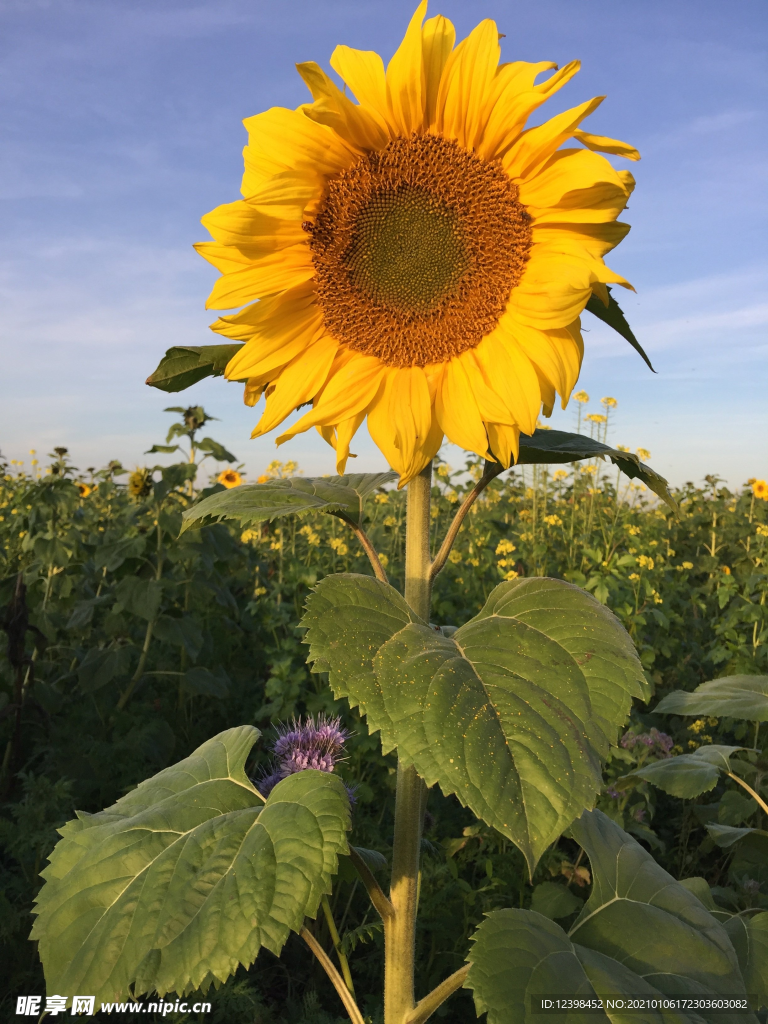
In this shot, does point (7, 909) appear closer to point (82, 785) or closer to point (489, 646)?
point (82, 785)

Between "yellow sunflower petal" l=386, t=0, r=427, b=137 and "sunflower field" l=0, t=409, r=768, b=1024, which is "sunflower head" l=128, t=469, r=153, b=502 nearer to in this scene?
"sunflower field" l=0, t=409, r=768, b=1024

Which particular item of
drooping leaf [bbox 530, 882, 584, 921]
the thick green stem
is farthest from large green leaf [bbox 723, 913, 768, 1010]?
the thick green stem

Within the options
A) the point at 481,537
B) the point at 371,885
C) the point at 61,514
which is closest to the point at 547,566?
the point at 481,537

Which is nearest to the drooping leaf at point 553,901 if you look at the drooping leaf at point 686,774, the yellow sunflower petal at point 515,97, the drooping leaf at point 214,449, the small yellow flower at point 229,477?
the drooping leaf at point 686,774

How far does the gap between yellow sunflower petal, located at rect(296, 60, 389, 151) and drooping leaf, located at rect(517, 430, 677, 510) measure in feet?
2.02

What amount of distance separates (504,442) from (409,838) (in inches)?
29.4

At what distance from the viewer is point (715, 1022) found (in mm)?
1233

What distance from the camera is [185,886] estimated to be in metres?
1.22

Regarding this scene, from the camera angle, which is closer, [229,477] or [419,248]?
[419,248]

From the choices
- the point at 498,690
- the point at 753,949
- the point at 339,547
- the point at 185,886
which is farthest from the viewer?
the point at 339,547

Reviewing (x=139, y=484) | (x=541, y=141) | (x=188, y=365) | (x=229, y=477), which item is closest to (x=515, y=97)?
(x=541, y=141)

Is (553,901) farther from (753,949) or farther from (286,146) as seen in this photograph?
(286,146)

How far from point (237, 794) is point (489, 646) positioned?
0.62 meters

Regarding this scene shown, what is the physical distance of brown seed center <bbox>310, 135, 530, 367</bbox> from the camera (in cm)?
139
